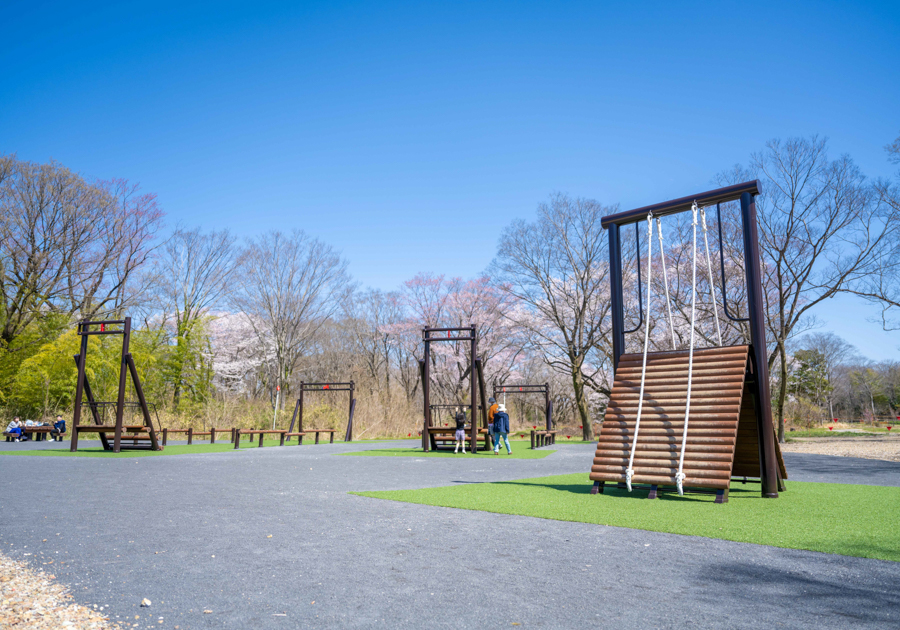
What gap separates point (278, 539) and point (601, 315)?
23671mm

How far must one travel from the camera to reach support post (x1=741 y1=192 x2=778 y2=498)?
22.3 ft

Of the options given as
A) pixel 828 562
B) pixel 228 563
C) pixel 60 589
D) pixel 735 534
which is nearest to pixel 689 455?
pixel 735 534

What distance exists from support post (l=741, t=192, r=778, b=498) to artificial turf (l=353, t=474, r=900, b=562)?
0.33m

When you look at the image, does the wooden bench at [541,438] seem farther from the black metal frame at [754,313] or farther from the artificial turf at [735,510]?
the black metal frame at [754,313]

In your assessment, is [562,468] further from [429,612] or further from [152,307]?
[152,307]

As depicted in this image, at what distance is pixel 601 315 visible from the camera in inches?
1053

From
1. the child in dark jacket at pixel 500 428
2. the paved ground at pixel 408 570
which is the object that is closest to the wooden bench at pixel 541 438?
the child in dark jacket at pixel 500 428

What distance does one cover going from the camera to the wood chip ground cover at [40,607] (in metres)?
2.74

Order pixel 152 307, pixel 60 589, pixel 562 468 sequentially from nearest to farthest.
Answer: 1. pixel 60 589
2. pixel 562 468
3. pixel 152 307

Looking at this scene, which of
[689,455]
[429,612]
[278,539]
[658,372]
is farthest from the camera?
[658,372]

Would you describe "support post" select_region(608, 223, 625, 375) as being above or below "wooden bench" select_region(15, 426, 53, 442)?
above

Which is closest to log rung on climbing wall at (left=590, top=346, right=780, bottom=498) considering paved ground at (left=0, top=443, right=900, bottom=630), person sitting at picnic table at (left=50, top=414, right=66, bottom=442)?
paved ground at (left=0, top=443, right=900, bottom=630)

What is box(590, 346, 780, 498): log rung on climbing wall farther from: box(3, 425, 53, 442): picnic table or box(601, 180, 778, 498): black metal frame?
box(3, 425, 53, 442): picnic table

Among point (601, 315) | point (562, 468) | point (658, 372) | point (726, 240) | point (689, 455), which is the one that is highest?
point (726, 240)
